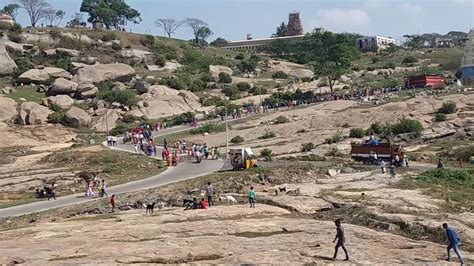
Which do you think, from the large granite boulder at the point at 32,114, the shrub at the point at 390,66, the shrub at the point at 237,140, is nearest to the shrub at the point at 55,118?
the large granite boulder at the point at 32,114

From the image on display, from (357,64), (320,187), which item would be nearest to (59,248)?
A: (320,187)

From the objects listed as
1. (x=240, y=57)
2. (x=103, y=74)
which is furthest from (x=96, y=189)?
(x=240, y=57)

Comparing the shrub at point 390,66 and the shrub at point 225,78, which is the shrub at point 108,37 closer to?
the shrub at point 225,78

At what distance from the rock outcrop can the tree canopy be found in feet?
234

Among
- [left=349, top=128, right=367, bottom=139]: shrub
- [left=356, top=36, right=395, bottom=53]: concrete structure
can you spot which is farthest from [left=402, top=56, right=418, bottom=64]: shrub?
[left=349, top=128, right=367, bottom=139]: shrub

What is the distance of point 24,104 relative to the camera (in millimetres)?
77438

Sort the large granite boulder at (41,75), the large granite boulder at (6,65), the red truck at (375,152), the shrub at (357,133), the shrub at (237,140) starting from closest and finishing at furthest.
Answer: the red truck at (375,152) < the shrub at (357,133) < the shrub at (237,140) < the large granite boulder at (41,75) < the large granite boulder at (6,65)

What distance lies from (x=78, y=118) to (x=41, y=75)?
2475 cm

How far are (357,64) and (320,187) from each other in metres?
104

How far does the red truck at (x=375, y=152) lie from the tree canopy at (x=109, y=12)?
406 feet

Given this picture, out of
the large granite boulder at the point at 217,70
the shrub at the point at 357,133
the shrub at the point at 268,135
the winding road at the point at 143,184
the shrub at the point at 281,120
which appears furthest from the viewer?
the large granite boulder at the point at 217,70

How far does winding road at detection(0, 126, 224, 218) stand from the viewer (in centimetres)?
3478

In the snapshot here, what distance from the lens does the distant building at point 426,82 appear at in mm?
89750

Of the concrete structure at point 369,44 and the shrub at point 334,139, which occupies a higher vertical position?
the concrete structure at point 369,44
